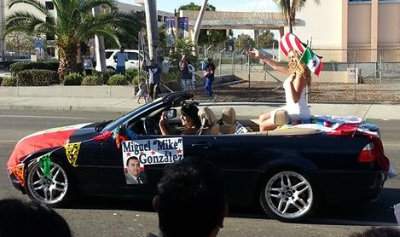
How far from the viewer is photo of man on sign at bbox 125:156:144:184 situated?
736 centimetres

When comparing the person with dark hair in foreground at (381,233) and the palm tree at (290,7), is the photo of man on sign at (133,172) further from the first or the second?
the palm tree at (290,7)

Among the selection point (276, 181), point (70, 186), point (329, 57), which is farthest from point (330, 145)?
point (329, 57)

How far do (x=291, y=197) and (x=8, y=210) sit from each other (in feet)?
17.7

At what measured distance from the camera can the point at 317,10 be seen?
171ft

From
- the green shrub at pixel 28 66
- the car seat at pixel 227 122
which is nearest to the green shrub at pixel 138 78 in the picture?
the green shrub at pixel 28 66

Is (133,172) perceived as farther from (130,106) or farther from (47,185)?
(130,106)

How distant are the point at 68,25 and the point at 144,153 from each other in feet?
69.2

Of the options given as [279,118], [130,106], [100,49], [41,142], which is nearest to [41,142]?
[41,142]

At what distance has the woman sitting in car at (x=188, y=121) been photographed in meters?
7.74

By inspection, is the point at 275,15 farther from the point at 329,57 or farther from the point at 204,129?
the point at 204,129

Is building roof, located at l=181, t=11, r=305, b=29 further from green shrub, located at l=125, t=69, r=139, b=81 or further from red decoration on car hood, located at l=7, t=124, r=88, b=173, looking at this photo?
red decoration on car hood, located at l=7, t=124, r=88, b=173

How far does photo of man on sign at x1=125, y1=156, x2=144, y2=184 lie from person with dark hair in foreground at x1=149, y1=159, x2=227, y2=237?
4.77 metres

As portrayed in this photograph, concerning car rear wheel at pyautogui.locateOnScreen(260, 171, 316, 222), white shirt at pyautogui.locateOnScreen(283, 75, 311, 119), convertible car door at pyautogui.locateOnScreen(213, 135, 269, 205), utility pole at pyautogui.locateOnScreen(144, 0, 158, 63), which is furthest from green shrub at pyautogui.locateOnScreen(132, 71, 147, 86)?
car rear wheel at pyautogui.locateOnScreen(260, 171, 316, 222)

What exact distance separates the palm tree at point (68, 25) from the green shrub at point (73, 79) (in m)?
1.11
